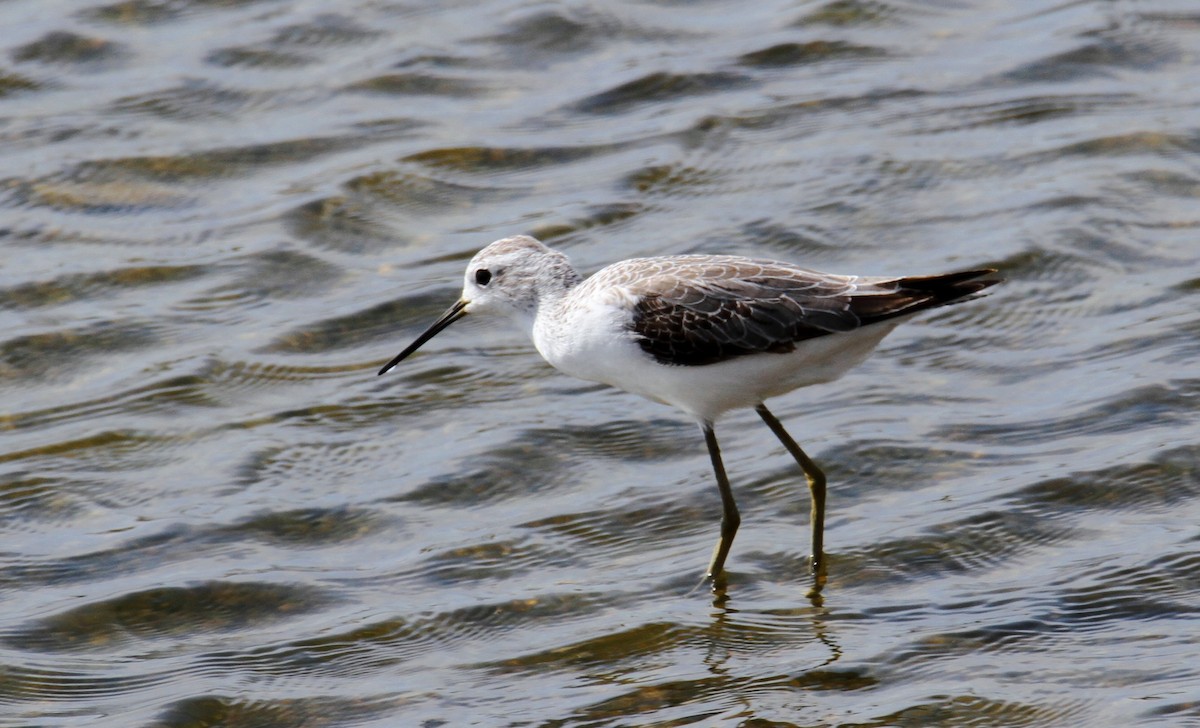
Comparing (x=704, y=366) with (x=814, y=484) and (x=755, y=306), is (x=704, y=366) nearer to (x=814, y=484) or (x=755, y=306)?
(x=755, y=306)

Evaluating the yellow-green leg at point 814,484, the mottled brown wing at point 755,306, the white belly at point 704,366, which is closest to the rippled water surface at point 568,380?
the yellow-green leg at point 814,484

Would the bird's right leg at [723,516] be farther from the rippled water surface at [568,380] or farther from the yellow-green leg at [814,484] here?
the yellow-green leg at [814,484]

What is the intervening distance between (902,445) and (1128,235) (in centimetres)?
274

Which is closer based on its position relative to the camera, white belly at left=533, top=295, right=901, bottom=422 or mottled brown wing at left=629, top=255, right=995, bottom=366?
mottled brown wing at left=629, top=255, right=995, bottom=366

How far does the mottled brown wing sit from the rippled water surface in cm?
116

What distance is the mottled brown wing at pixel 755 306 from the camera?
6.87m

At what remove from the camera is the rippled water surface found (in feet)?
22.4

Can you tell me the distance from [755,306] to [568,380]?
2645 millimetres

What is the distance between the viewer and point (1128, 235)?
10.2 metres

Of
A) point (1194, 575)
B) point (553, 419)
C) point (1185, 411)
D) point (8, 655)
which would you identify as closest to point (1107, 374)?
point (1185, 411)

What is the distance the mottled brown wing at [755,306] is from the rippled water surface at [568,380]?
116cm

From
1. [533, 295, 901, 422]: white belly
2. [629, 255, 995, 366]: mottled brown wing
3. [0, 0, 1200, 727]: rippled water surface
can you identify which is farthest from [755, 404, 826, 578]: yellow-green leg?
[629, 255, 995, 366]: mottled brown wing

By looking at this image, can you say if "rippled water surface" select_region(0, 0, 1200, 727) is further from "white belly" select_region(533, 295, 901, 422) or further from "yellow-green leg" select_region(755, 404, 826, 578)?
"white belly" select_region(533, 295, 901, 422)

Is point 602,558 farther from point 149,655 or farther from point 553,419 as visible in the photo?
point 149,655
